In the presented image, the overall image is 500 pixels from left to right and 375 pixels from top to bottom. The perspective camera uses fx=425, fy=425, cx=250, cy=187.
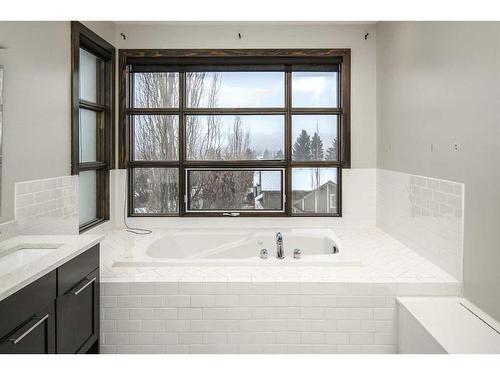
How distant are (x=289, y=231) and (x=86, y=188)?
187 centimetres

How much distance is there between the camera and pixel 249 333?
2451 mm

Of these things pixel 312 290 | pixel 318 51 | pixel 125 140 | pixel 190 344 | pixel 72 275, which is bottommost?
pixel 190 344

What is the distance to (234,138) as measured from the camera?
4285 mm

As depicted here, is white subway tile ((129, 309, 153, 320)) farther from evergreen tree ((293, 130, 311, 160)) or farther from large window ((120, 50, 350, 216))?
evergreen tree ((293, 130, 311, 160))

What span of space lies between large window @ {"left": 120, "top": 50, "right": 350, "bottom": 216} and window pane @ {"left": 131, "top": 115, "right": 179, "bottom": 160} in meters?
0.01

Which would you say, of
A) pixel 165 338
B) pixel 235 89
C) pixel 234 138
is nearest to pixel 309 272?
pixel 165 338

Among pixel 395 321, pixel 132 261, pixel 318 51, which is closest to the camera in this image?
pixel 395 321

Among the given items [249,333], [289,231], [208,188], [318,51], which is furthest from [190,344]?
[318,51]

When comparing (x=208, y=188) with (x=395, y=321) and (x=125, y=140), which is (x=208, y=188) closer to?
(x=125, y=140)

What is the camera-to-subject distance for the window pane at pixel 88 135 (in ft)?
11.9

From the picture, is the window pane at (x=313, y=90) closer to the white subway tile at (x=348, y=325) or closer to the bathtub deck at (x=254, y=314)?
the bathtub deck at (x=254, y=314)

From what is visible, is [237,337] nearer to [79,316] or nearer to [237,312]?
[237,312]

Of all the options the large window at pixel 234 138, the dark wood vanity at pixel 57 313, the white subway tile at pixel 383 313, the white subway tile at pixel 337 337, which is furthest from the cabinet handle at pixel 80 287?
the large window at pixel 234 138

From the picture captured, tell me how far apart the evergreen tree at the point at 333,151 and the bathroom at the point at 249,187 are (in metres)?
0.01
